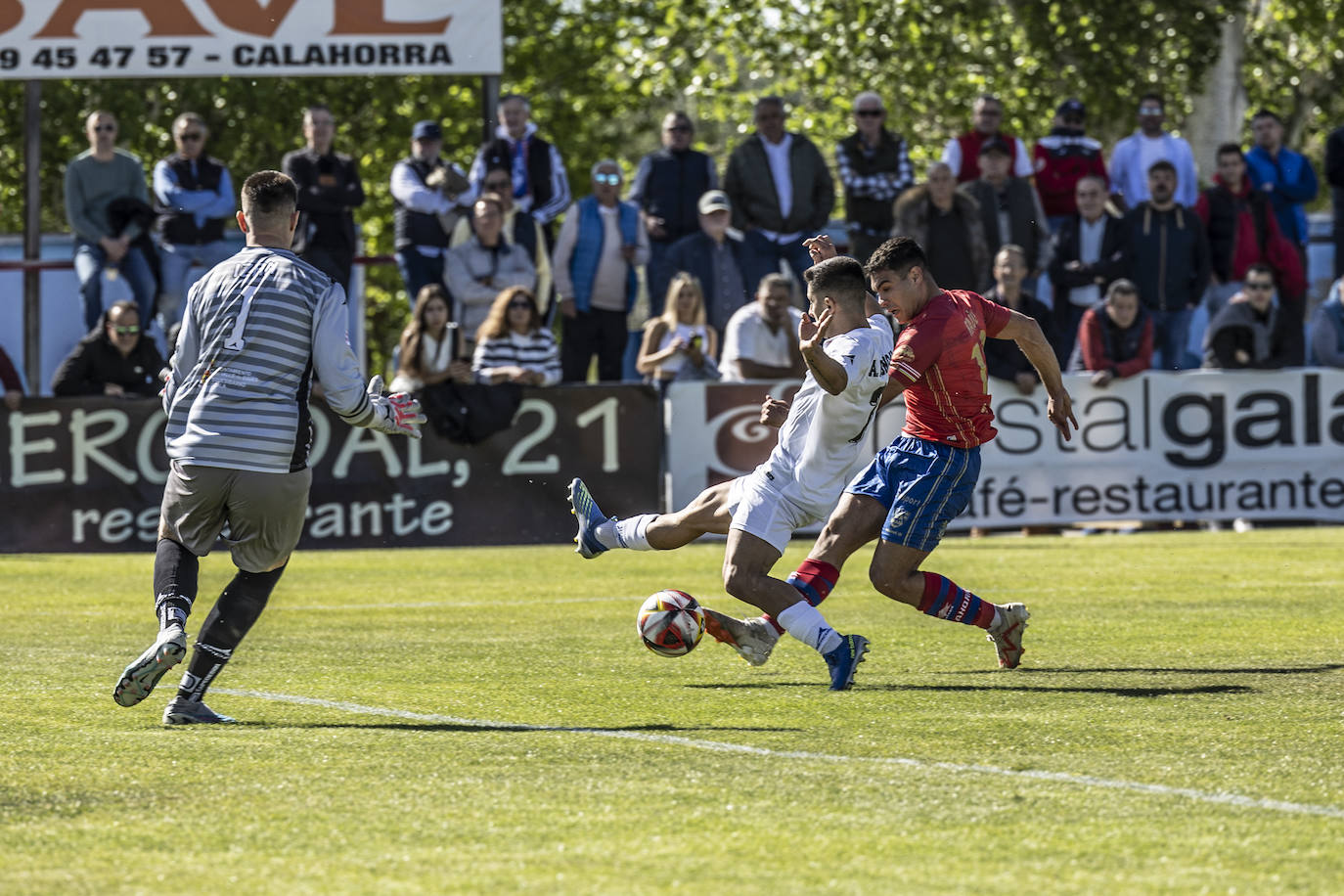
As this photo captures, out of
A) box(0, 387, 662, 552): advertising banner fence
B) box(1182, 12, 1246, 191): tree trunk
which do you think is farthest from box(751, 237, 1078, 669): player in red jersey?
box(1182, 12, 1246, 191): tree trunk

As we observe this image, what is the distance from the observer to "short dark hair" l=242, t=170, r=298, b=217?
765 cm

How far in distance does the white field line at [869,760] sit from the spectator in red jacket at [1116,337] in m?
11.2

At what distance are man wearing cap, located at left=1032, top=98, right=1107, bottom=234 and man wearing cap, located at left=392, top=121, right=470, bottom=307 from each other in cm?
543

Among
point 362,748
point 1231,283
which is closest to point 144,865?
point 362,748

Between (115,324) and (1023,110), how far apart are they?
73.7ft

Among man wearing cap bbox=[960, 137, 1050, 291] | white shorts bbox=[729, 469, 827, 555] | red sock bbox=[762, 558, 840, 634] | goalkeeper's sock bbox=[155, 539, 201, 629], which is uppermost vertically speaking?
man wearing cap bbox=[960, 137, 1050, 291]

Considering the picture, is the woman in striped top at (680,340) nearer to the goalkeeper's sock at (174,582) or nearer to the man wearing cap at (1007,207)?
the man wearing cap at (1007,207)

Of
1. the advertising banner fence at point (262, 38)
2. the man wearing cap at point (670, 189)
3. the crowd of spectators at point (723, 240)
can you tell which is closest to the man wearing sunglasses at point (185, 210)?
the crowd of spectators at point (723, 240)

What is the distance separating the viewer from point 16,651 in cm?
1005

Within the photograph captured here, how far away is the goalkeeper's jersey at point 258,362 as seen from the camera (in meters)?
7.51

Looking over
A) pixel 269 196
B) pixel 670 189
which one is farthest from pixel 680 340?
pixel 269 196

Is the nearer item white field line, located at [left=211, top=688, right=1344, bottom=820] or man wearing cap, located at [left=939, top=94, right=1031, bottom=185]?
white field line, located at [left=211, top=688, right=1344, bottom=820]

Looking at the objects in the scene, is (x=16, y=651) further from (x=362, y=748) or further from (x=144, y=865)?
(x=144, y=865)

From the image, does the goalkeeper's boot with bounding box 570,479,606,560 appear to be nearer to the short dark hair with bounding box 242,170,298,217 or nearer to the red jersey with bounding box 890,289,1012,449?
the red jersey with bounding box 890,289,1012,449
